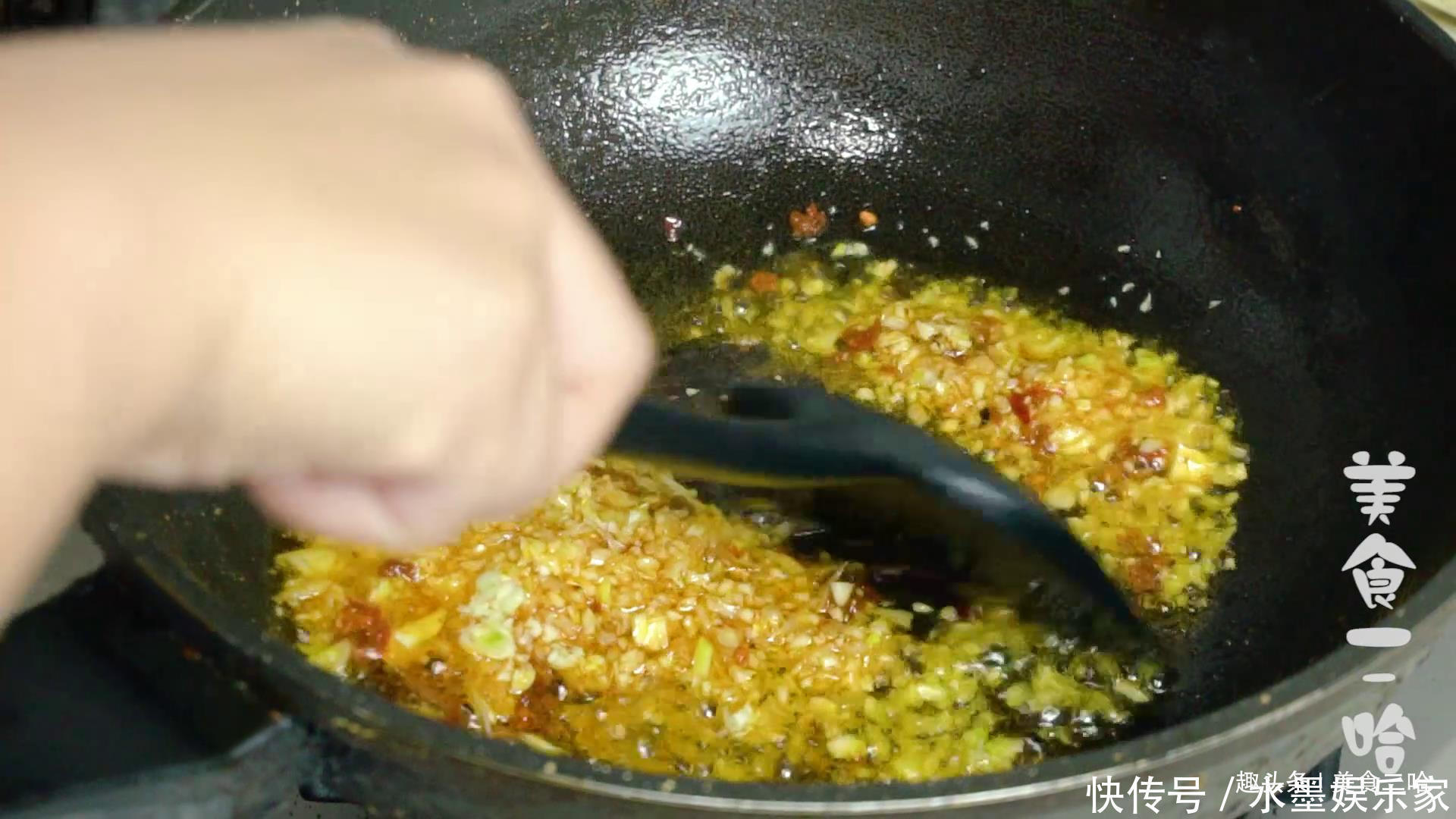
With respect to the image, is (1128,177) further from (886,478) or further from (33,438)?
(33,438)

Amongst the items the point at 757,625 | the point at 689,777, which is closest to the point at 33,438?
the point at 689,777

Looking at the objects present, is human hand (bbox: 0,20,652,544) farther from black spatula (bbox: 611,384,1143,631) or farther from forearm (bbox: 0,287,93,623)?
black spatula (bbox: 611,384,1143,631)

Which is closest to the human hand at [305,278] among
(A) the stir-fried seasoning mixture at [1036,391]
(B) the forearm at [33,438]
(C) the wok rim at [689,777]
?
(B) the forearm at [33,438]

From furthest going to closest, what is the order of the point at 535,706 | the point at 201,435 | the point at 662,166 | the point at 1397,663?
the point at 662,166
the point at 535,706
the point at 1397,663
the point at 201,435

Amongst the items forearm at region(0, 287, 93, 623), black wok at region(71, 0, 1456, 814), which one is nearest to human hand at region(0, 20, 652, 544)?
forearm at region(0, 287, 93, 623)

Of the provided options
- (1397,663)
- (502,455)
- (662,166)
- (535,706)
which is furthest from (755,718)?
(662,166)

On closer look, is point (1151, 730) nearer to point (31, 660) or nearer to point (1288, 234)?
point (1288, 234)

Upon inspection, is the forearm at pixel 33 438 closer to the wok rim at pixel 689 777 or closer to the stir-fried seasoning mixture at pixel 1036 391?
the wok rim at pixel 689 777
